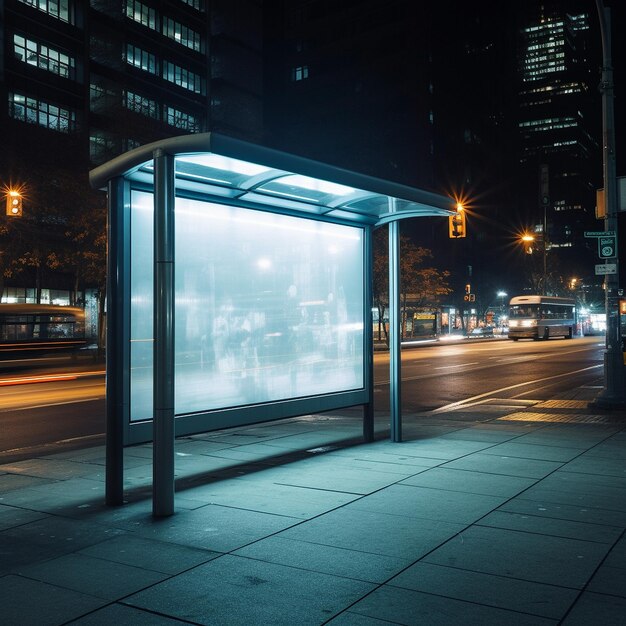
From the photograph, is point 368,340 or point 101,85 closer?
point 368,340

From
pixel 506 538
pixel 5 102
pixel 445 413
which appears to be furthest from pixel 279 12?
pixel 506 538

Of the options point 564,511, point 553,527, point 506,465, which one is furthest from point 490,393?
point 553,527

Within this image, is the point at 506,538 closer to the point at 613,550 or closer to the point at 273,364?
the point at 613,550

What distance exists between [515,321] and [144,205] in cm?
5226

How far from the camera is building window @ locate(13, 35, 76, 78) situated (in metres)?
49.1

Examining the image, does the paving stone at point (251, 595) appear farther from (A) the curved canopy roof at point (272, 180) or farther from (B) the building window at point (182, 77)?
(B) the building window at point (182, 77)

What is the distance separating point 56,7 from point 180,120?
13.7m

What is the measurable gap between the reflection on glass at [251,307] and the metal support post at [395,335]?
50cm

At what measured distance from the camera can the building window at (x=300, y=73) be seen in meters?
101

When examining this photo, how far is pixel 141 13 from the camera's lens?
61375mm

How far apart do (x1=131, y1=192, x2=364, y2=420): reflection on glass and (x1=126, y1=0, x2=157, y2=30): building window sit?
5842 cm

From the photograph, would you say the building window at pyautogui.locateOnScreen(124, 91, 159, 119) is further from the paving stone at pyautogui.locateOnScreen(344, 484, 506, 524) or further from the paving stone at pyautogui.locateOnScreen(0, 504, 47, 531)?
the paving stone at pyautogui.locateOnScreen(344, 484, 506, 524)

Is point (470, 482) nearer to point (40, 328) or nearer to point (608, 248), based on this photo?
point (608, 248)

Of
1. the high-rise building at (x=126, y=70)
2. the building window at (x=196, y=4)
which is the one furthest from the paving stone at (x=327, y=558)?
the building window at (x=196, y=4)
